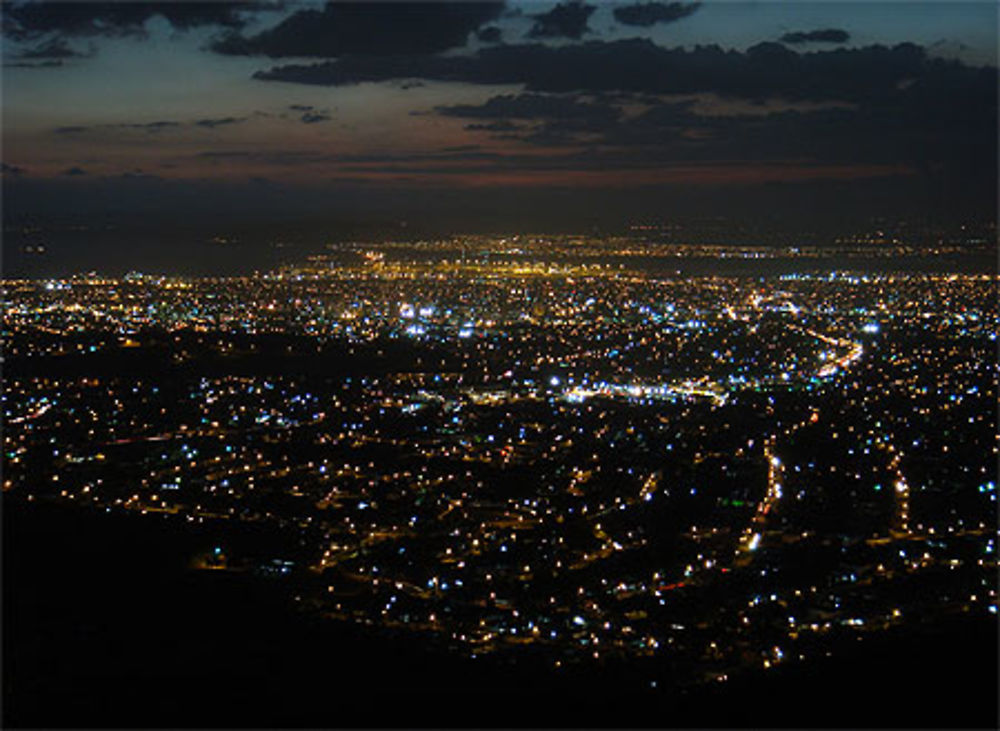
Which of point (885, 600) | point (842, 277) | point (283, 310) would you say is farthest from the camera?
point (842, 277)

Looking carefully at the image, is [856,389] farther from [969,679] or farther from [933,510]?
[969,679]

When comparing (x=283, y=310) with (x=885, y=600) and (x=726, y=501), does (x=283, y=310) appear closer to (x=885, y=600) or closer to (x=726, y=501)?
(x=726, y=501)

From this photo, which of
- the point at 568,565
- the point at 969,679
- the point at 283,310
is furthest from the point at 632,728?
the point at 283,310

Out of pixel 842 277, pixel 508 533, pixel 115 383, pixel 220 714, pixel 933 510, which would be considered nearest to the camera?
pixel 220 714

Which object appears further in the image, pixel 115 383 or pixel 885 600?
pixel 115 383

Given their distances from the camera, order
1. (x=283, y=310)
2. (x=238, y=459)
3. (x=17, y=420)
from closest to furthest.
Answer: (x=238, y=459), (x=17, y=420), (x=283, y=310)

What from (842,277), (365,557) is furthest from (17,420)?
(842,277)
